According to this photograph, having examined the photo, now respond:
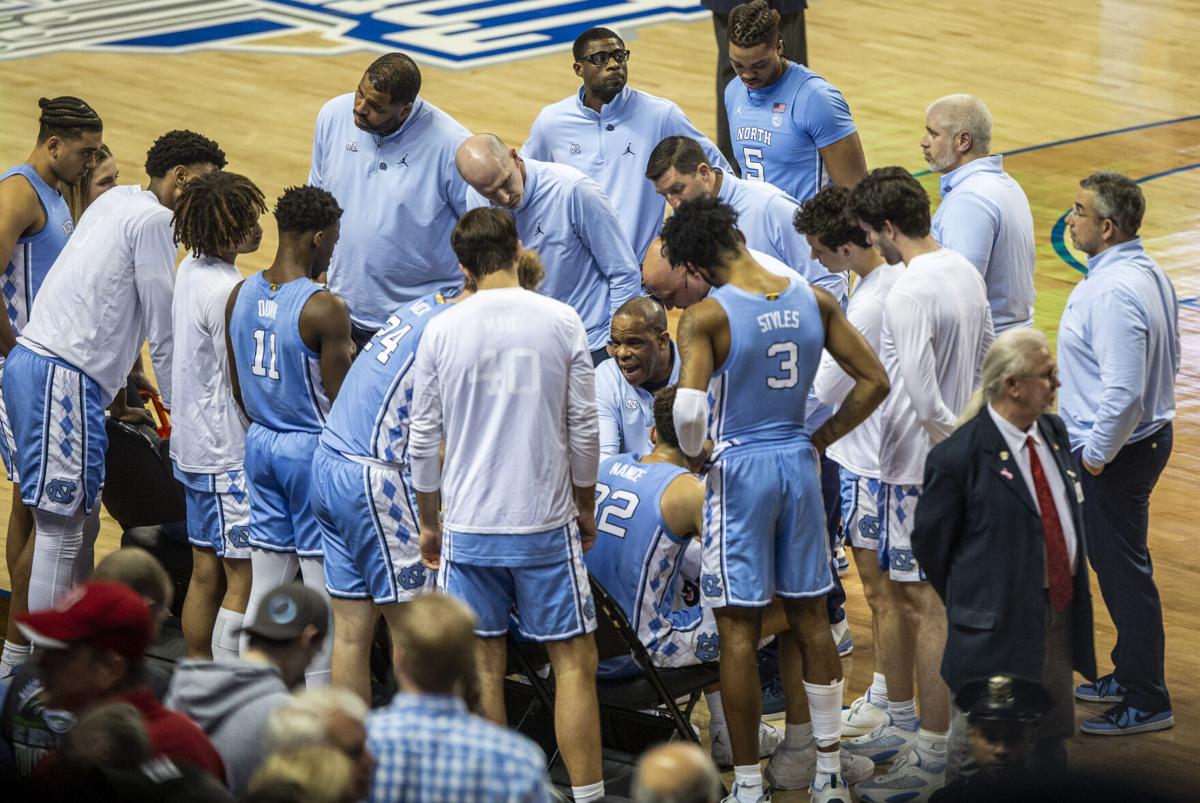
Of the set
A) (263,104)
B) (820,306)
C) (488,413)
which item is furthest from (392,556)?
(263,104)

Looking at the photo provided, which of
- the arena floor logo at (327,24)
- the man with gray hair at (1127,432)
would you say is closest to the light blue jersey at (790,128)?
the man with gray hair at (1127,432)

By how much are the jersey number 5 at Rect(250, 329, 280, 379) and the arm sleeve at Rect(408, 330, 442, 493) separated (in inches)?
23.1

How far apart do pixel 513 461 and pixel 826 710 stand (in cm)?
118

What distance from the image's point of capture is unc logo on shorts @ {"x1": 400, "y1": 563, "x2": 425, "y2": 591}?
5.34 m

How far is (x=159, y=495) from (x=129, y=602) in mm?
2724

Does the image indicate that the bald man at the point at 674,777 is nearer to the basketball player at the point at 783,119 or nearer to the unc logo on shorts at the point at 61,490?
the unc logo on shorts at the point at 61,490

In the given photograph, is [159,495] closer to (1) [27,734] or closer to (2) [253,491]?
(2) [253,491]

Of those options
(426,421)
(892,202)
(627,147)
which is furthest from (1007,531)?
(627,147)

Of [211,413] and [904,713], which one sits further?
[211,413]

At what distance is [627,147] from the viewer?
7.38 meters

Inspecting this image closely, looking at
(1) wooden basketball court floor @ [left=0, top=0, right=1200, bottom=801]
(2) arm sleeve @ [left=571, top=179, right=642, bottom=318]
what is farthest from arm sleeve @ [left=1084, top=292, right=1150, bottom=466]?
(1) wooden basketball court floor @ [left=0, top=0, right=1200, bottom=801]

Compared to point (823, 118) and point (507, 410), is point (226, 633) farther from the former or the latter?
point (823, 118)

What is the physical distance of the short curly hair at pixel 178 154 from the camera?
20.1 ft

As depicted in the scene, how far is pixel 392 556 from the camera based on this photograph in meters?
5.33
